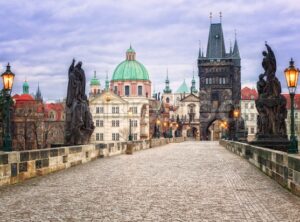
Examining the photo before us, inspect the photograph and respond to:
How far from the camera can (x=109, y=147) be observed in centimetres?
2959

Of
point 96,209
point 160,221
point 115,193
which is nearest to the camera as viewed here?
point 160,221

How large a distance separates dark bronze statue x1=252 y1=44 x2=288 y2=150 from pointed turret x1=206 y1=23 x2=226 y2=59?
10300cm

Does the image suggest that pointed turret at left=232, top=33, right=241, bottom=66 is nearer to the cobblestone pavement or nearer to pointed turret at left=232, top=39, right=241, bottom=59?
pointed turret at left=232, top=39, right=241, bottom=59

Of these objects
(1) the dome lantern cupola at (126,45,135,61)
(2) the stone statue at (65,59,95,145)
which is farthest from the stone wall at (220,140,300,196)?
(1) the dome lantern cupola at (126,45,135,61)

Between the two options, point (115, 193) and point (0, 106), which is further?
point (0, 106)

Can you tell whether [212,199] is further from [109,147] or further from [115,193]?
[109,147]

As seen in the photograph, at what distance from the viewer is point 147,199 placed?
36.0ft

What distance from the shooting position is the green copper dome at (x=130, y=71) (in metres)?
132

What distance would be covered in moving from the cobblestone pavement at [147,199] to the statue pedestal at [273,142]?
660cm

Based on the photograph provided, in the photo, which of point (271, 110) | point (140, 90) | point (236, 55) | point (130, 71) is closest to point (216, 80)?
point (236, 55)

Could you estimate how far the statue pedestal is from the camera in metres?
22.1

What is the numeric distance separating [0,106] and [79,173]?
19945 mm

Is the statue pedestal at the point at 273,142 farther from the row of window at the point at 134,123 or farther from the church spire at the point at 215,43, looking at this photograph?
the church spire at the point at 215,43

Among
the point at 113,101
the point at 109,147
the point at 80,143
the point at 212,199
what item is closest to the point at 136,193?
the point at 212,199
